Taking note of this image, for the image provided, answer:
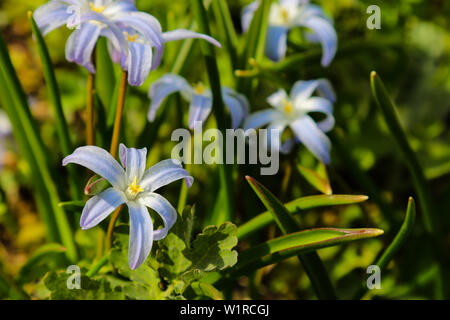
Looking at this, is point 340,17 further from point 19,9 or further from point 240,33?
point 19,9

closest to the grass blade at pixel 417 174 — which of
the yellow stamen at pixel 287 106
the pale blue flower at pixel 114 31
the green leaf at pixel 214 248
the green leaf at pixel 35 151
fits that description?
the yellow stamen at pixel 287 106

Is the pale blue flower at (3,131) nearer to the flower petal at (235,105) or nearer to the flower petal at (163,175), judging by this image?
the flower petal at (235,105)

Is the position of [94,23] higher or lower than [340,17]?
lower

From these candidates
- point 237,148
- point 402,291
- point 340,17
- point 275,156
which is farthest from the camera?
point 340,17

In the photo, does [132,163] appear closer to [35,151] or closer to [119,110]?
[119,110]

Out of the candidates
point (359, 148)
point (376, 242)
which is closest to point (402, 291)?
point (376, 242)

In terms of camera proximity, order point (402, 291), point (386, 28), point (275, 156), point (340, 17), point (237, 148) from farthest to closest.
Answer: point (340, 17) < point (386, 28) < point (402, 291) < point (275, 156) < point (237, 148)

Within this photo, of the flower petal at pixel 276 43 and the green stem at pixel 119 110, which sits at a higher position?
the flower petal at pixel 276 43
